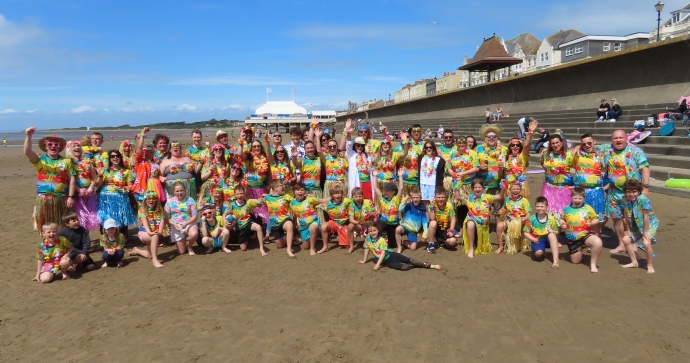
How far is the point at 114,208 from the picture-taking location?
5.84m

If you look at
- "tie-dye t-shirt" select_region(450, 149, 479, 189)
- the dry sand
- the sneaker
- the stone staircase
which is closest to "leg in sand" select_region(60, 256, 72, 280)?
the dry sand

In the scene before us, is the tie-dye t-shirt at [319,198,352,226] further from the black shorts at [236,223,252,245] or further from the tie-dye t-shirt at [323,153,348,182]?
the black shorts at [236,223,252,245]

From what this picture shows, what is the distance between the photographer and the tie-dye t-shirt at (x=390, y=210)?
5.70m

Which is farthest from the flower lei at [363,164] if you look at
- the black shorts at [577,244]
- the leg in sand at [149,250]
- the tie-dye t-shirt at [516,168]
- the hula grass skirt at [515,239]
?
the leg in sand at [149,250]

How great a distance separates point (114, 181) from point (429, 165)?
449cm

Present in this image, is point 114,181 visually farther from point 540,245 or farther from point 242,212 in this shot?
point 540,245

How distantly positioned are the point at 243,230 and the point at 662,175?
9.00 meters

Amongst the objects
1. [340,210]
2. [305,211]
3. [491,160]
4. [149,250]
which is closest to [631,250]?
[491,160]

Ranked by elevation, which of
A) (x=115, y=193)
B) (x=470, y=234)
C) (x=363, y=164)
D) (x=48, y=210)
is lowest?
(x=470, y=234)

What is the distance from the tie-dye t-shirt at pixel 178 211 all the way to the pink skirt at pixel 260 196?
883mm

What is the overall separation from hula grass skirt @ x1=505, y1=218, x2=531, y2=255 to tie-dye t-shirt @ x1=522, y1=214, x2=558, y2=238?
13cm

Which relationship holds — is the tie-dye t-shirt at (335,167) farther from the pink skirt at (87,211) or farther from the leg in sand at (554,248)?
the pink skirt at (87,211)

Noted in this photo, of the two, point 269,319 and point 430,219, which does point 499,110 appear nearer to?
point 430,219

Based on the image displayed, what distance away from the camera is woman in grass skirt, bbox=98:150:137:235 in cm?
580
